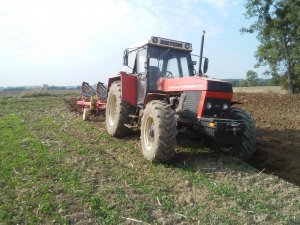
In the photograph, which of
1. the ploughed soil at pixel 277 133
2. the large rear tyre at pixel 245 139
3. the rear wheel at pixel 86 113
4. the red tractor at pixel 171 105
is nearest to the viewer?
the red tractor at pixel 171 105

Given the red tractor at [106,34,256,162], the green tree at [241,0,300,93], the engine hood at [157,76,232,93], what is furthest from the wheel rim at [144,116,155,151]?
the green tree at [241,0,300,93]

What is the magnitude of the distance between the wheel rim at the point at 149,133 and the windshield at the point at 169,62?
1.51 m

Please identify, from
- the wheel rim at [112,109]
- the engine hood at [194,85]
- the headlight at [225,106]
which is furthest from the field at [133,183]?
the engine hood at [194,85]

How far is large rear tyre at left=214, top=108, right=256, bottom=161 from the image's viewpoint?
24.0 ft

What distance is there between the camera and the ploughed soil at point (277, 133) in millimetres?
7602

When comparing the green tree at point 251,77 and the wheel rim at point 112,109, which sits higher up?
the green tree at point 251,77

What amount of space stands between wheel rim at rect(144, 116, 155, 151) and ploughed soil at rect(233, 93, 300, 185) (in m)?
2.30

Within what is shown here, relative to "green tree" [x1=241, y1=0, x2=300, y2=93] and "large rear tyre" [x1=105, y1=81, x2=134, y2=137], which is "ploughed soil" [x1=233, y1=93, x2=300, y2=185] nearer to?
"large rear tyre" [x1=105, y1=81, x2=134, y2=137]

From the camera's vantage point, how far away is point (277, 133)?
11.0 m

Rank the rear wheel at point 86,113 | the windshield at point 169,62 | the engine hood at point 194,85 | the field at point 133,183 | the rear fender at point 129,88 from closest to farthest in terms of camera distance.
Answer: the field at point 133,183 → the engine hood at point 194,85 → the windshield at point 169,62 → the rear fender at point 129,88 → the rear wheel at point 86,113

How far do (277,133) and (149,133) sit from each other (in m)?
5.10

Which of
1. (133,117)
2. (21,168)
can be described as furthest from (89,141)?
(21,168)

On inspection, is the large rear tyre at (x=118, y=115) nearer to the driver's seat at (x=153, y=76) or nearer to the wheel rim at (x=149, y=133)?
the driver's seat at (x=153, y=76)

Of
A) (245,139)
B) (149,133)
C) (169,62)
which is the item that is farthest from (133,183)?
(169,62)
